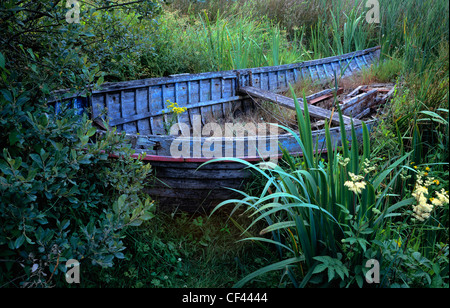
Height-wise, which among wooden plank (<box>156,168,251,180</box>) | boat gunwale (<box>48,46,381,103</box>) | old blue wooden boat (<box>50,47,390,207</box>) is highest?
boat gunwale (<box>48,46,381,103</box>)

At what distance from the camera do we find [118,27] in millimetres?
2846

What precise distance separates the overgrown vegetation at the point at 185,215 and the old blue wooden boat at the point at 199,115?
9.1 inches

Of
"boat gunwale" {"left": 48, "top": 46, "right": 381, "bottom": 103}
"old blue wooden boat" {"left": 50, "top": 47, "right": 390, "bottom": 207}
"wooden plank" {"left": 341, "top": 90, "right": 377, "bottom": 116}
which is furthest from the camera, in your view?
"wooden plank" {"left": 341, "top": 90, "right": 377, "bottom": 116}

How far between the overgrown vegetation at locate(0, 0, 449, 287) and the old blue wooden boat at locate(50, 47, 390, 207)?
9.1 inches

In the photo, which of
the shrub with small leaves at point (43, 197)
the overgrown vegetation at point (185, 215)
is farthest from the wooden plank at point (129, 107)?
the shrub with small leaves at point (43, 197)

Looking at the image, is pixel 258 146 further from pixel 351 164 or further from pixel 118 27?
pixel 118 27

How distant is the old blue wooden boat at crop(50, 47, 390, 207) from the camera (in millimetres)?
2746

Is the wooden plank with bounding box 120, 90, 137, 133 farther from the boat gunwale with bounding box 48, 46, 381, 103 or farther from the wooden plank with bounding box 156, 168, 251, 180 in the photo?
the wooden plank with bounding box 156, 168, 251, 180

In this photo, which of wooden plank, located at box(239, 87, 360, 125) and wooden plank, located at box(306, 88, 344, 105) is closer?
wooden plank, located at box(239, 87, 360, 125)

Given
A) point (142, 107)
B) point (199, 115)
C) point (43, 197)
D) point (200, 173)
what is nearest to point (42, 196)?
point (43, 197)

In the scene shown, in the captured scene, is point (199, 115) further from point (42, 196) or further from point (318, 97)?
point (42, 196)

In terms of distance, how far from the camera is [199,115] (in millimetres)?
4625

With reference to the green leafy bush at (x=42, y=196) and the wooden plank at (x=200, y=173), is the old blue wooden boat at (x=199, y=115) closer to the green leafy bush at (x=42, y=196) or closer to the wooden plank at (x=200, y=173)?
the wooden plank at (x=200, y=173)

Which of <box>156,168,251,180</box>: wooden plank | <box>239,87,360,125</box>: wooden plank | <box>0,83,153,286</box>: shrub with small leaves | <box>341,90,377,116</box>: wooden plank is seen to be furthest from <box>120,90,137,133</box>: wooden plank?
<box>341,90,377,116</box>: wooden plank
